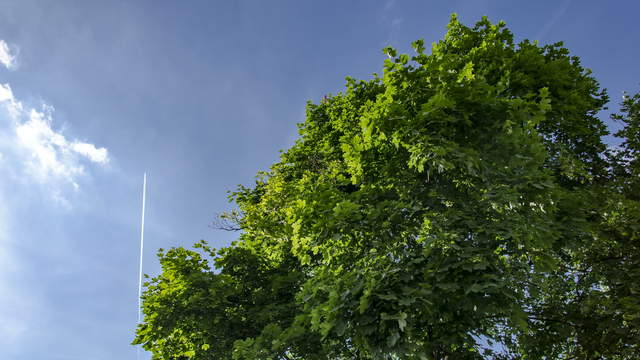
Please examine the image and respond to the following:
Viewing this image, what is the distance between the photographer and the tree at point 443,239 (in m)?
9.95

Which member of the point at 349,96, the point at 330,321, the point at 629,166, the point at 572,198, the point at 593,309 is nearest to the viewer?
the point at 330,321

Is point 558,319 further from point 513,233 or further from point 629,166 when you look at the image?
point 513,233

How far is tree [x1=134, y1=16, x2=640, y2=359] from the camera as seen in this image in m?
9.95

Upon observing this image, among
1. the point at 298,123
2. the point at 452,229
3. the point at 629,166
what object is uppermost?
the point at 298,123

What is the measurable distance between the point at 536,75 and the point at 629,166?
18.9 ft

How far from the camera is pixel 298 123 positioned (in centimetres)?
2147

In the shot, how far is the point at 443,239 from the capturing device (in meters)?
10.5

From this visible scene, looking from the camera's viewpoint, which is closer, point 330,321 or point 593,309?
point 330,321

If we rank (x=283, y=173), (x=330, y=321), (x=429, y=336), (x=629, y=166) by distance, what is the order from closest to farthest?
(x=330, y=321) < (x=429, y=336) < (x=629, y=166) < (x=283, y=173)

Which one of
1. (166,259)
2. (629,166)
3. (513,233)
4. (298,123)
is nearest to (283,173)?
(298,123)

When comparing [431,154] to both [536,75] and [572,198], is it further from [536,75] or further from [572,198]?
[536,75]

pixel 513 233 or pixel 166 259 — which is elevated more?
pixel 166 259

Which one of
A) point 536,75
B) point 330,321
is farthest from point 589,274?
point 330,321

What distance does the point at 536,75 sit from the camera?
14539 millimetres
